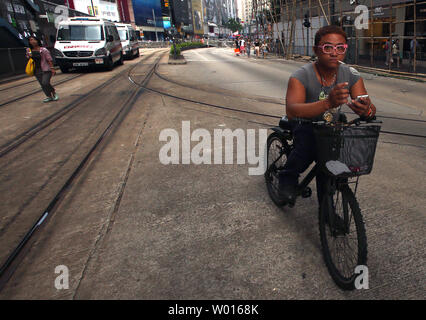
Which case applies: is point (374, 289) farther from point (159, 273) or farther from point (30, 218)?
point (30, 218)

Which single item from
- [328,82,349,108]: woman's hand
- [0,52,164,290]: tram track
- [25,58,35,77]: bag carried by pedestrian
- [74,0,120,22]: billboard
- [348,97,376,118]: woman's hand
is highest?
[74,0,120,22]: billboard

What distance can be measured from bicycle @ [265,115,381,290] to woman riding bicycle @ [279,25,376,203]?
10 cm

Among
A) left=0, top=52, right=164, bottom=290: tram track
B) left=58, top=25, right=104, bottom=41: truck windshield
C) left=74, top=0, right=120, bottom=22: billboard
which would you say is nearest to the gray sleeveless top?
left=0, top=52, right=164, bottom=290: tram track

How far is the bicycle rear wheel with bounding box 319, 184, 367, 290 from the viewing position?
6.65ft

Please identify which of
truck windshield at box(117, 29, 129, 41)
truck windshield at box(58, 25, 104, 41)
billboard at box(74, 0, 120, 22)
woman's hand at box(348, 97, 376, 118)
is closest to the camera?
woman's hand at box(348, 97, 376, 118)

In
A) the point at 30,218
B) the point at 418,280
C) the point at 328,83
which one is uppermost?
the point at 328,83

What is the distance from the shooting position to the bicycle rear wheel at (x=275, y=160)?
10.5 ft

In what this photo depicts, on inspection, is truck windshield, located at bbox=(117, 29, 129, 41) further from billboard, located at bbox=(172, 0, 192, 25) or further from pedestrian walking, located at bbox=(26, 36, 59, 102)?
billboard, located at bbox=(172, 0, 192, 25)

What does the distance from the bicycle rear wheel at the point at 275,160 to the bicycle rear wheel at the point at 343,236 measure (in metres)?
0.81

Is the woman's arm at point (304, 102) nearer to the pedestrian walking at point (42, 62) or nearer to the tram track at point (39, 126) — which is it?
the tram track at point (39, 126)

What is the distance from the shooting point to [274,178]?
347 centimetres

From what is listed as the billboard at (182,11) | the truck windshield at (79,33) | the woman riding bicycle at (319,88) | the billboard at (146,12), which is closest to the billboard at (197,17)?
the billboard at (182,11)

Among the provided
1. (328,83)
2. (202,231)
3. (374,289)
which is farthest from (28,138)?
(374,289)
